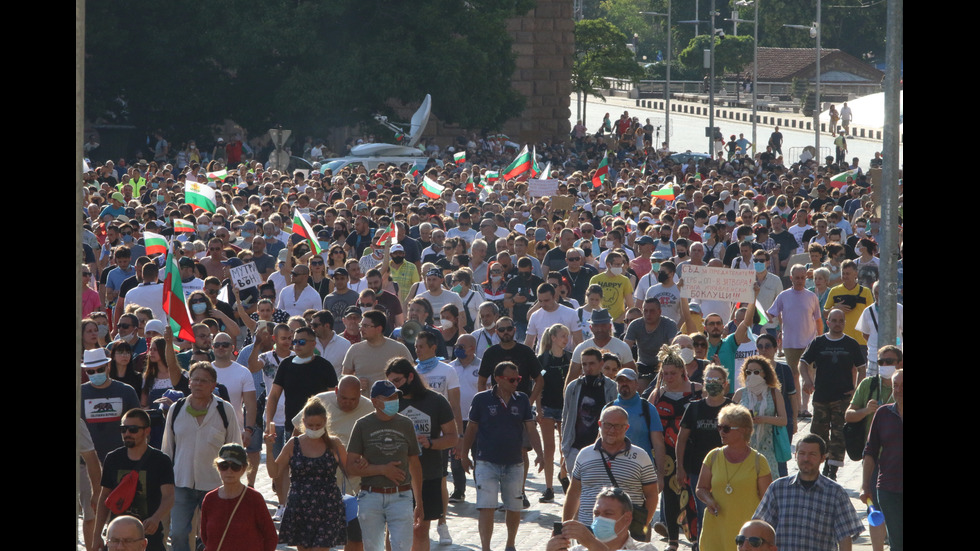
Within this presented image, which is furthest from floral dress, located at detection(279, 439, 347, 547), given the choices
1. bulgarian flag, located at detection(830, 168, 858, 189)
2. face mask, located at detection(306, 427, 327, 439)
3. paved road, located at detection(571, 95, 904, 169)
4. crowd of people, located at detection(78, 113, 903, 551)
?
paved road, located at detection(571, 95, 904, 169)

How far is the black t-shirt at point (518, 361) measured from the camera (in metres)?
11.3

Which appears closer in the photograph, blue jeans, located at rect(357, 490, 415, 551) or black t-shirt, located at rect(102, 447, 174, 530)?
black t-shirt, located at rect(102, 447, 174, 530)

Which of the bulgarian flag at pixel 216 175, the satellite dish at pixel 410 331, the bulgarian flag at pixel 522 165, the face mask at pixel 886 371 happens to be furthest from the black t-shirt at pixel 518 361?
the bulgarian flag at pixel 522 165

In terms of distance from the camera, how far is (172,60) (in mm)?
49438

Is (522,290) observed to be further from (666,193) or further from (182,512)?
(666,193)

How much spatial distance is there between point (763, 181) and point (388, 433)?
2793 cm

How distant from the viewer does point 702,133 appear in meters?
72.4

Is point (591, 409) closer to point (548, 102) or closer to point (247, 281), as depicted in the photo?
point (247, 281)

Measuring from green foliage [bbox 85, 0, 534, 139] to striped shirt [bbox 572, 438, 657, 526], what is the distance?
39419 millimetres

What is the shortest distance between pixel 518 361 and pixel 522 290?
3.78 metres

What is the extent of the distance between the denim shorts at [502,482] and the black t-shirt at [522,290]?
15.8 ft

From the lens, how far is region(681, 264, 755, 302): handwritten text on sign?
14.4m

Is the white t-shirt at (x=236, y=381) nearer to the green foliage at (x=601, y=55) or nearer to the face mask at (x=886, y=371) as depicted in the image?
the face mask at (x=886, y=371)

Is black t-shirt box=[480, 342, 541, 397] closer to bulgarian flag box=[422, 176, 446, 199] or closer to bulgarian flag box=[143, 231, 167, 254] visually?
bulgarian flag box=[143, 231, 167, 254]
